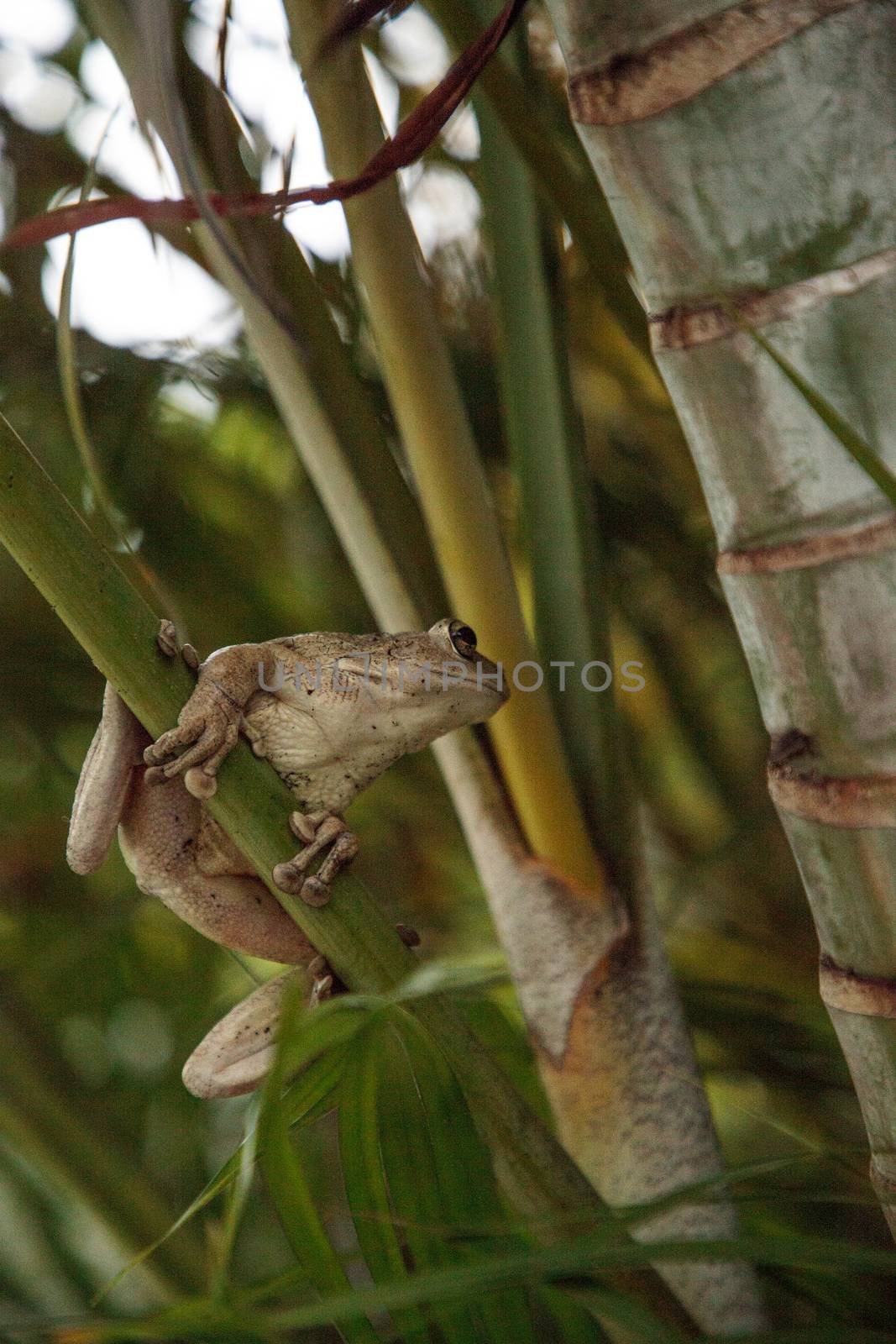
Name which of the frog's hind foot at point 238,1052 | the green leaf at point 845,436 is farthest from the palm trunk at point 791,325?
the frog's hind foot at point 238,1052

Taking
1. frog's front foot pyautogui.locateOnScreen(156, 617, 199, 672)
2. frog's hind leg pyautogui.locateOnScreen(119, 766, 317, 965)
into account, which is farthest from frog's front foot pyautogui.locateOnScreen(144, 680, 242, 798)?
frog's hind leg pyautogui.locateOnScreen(119, 766, 317, 965)

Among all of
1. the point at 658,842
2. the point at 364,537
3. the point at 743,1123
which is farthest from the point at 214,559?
the point at 743,1123

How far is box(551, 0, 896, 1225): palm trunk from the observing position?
45 cm

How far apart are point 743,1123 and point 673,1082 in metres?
0.96

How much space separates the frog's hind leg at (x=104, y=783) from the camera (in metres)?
0.75

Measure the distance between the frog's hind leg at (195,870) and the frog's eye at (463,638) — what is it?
236 mm

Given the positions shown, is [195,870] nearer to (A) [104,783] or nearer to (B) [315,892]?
(A) [104,783]

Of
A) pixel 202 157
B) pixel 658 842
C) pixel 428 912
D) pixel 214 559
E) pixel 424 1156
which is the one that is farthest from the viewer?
pixel 658 842

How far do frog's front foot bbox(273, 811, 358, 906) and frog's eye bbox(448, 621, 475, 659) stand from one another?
16cm

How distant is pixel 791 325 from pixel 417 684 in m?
0.40

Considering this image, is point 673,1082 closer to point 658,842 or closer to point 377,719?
point 377,719

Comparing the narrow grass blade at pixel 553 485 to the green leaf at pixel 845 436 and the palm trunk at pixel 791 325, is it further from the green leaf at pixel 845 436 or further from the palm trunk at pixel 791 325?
the green leaf at pixel 845 436

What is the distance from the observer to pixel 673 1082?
0.79m

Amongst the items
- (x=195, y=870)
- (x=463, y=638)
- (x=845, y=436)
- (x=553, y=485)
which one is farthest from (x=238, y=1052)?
(x=845, y=436)
